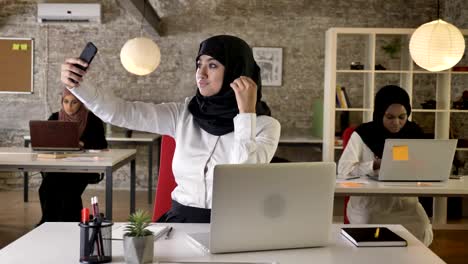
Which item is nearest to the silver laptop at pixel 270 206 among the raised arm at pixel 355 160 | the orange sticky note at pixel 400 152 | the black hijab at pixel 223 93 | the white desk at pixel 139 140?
the black hijab at pixel 223 93

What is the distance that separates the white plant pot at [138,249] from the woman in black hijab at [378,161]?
7.34 feet

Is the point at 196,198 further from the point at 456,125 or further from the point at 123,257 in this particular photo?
the point at 456,125

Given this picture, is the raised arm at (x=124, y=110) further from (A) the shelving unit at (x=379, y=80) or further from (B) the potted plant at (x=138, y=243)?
(A) the shelving unit at (x=379, y=80)

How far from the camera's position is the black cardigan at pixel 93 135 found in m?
5.45

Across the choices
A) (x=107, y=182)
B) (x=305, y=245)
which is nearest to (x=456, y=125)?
(x=107, y=182)

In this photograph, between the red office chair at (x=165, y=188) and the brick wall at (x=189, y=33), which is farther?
the brick wall at (x=189, y=33)

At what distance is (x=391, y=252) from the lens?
1.84m

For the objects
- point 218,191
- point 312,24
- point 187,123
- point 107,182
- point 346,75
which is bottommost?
point 107,182

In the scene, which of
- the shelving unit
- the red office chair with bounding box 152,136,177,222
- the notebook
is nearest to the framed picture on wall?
the shelving unit

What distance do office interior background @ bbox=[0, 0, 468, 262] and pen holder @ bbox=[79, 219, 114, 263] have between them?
647 cm

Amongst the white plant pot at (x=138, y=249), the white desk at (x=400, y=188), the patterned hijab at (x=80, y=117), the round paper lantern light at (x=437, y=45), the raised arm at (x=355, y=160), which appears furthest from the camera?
the patterned hijab at (x=80, y=117)

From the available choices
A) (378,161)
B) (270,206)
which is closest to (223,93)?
(270,206)

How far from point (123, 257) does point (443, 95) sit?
512cm

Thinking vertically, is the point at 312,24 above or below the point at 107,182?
above
